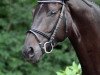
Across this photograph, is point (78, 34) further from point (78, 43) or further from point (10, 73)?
point (10, 73)

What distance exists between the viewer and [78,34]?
12.0 feet

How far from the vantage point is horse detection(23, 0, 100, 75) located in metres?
3.53

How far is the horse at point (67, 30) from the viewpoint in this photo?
11.6 ft

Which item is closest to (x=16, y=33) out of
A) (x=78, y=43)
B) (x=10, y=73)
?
(x=10, y=73)

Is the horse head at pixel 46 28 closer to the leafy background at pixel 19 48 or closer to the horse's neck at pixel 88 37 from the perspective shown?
the horse's neck at pixel 88 37

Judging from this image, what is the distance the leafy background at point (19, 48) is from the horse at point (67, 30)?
3.18 meters

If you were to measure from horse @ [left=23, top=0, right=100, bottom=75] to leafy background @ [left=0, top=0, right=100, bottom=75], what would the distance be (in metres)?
3.18

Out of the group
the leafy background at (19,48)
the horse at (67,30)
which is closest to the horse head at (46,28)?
the horse at (67,30)

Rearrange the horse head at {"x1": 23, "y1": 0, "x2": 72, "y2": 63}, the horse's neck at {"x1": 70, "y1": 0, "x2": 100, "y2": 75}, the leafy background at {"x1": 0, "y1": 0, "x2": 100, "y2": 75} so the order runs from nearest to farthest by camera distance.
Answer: the horse head at {"x1": 23, "y1": 0, "x2": 72, "y2": 63}, the horse's neck at {"x1": 70, "y1": 0, "x2": 100, "y2": 75}, the leafy background at {"x1": 0, "y1": 0, "x2": 100, "y2": 75}

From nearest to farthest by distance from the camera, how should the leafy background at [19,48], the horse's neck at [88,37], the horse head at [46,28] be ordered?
the horse head at [46,28] → the horse's neck at [88,37] → the leafy background at [19,48]

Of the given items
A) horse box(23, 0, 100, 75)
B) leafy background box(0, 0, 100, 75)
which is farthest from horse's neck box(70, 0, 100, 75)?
leafy background box(0, 0, 100, 75)

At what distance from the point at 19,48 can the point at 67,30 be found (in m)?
3.36

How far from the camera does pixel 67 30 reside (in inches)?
142

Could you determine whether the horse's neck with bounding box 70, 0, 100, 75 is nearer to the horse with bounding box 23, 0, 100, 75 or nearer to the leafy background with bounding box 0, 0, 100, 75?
the horse with bounding box 23, 0, 100, 75
